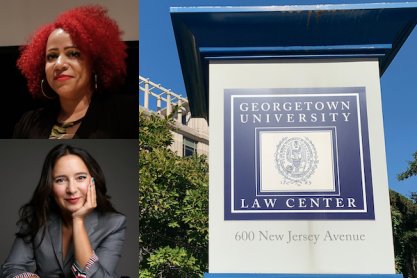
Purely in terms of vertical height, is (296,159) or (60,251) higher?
A: (296,159)

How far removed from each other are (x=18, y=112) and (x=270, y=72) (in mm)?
4663

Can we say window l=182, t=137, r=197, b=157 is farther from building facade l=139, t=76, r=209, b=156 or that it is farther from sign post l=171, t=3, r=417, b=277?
sign post l=171, t=3, r=417, b=277

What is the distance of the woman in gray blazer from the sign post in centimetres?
Result: 414

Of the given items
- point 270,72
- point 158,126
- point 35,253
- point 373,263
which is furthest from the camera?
point 158,126

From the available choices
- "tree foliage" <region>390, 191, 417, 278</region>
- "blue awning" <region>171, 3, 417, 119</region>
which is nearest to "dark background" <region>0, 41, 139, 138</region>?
"blue awning" <region>171, 3, 417, 119</region>

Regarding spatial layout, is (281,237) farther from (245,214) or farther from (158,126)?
(158,126)

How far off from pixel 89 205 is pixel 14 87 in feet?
5.22

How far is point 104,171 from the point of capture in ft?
21.4

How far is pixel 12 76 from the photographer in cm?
676

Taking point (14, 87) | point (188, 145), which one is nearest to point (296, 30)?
point (14, 87)

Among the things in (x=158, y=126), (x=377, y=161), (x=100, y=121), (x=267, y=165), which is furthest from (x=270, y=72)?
(x=158, y=126)

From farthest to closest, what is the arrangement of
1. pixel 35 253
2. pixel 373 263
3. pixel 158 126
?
1. pixel 158 126
2. pixel 35 253
3. pixel 373 263

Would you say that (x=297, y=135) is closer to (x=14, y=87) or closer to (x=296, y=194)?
(x=296, y=194)

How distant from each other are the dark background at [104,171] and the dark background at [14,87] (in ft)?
0.84
